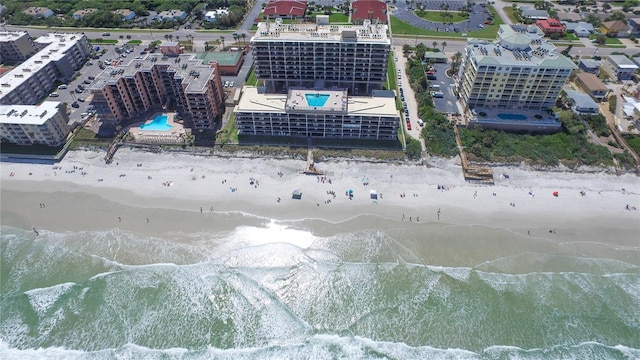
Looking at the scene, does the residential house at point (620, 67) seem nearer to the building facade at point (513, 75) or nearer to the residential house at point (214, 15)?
the building facade at point (513, 75)

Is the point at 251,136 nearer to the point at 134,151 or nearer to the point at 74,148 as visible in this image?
the point at 134,151

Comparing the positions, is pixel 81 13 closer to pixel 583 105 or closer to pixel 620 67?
pixel 583 105

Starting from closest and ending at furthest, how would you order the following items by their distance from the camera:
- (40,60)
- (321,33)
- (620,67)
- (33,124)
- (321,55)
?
1. (33,124)
2. (321,55)
3. (321,33)
4. (40,60)
5. (620,67)

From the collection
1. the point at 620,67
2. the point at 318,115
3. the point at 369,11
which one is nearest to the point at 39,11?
the point at 369,11

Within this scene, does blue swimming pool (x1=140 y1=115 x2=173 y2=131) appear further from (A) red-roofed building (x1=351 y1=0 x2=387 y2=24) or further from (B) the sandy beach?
(A) red-roofed building (x1=351 y1=0 x2=387 y2=24)

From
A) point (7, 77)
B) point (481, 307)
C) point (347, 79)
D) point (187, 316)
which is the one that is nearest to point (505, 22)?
point (347, 79)
